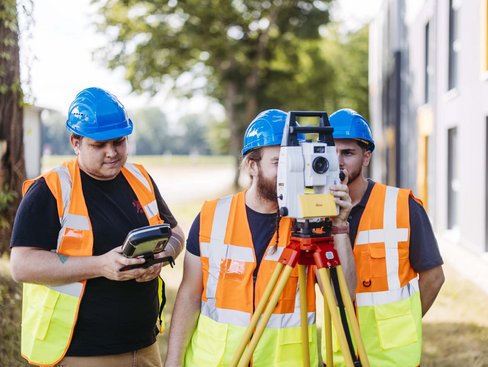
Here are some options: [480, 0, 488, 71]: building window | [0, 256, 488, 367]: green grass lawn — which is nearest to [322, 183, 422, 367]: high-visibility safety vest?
[0, 256, 488, 367]: green grass lawn

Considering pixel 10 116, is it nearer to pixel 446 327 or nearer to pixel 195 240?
pixel 195 240

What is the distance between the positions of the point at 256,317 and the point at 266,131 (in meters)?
0.66

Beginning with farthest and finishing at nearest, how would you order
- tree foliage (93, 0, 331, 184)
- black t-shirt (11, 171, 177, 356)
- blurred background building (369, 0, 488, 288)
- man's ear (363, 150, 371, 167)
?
tree foliage (93, 0, 331, 184) < blurred background building (369, 0, 488, 288) < man's ear (363, 150, 371, 167) < black t-shirt (11, 171, 177, 356)

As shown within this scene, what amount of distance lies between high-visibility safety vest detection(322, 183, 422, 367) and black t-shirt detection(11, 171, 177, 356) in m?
0.86

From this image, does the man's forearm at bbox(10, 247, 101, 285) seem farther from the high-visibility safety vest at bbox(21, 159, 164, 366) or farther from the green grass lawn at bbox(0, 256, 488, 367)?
the green grass lawn at bbox(0, 256, 488, 367)

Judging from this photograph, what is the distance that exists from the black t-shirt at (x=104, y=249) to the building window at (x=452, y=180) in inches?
422

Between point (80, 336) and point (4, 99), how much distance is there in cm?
364

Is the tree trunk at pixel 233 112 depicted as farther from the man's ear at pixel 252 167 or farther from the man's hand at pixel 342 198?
the man's hand at pixel 342 198

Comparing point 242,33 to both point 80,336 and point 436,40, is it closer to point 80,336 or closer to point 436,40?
point 436,40

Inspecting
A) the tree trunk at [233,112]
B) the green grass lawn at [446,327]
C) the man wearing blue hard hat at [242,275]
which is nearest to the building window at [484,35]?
the green grass lawn at [446,327]

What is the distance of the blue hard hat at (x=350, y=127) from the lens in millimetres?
2645

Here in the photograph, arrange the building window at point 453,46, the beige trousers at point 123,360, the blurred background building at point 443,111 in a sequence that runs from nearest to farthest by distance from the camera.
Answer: the beige trousers at point 123,360 → the blurred background building at point 443,111 → the building window at point 453,46

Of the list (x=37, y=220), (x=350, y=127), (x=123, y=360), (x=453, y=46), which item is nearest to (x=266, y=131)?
(x=350, y=127)

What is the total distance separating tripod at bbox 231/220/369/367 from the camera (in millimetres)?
2141
